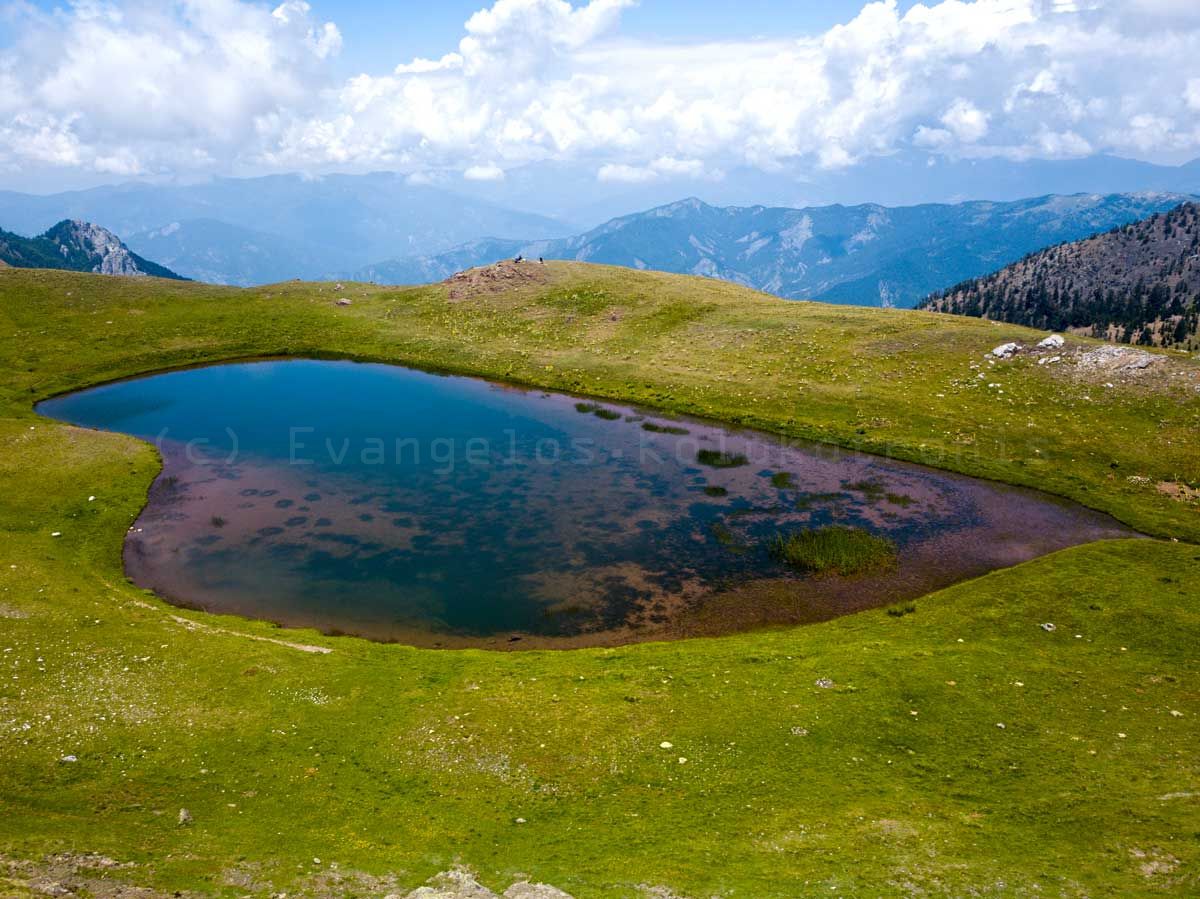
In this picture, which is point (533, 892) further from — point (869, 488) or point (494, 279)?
point (494, 279)

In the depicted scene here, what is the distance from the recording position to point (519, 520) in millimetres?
46406

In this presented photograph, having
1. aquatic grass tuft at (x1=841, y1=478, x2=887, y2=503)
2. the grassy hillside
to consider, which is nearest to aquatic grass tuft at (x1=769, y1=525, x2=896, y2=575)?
the grassy hillside

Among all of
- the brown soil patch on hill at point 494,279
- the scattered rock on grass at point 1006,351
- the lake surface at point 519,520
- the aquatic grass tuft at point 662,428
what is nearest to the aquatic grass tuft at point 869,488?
the lake surface at point 519,520

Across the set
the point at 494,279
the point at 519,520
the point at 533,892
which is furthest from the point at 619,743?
the point at 494,279

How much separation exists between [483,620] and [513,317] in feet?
246

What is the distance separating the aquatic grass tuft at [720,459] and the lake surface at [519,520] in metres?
0.74

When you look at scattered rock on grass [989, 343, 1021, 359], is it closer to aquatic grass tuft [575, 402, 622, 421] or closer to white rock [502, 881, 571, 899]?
aquatic grass tuft [575, 402, 622, 421]

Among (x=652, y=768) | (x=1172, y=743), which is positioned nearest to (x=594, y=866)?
(x=652, y=768)

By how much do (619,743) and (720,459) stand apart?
3702cm

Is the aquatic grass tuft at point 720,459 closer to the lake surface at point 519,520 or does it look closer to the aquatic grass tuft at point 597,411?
the lake surface at point 519,520

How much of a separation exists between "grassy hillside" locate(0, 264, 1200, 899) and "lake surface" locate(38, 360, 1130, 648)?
124 inches

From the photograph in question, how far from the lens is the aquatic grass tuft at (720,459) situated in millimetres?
57594

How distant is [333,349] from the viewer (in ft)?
308

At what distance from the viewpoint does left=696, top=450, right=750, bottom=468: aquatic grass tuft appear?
5759cm
